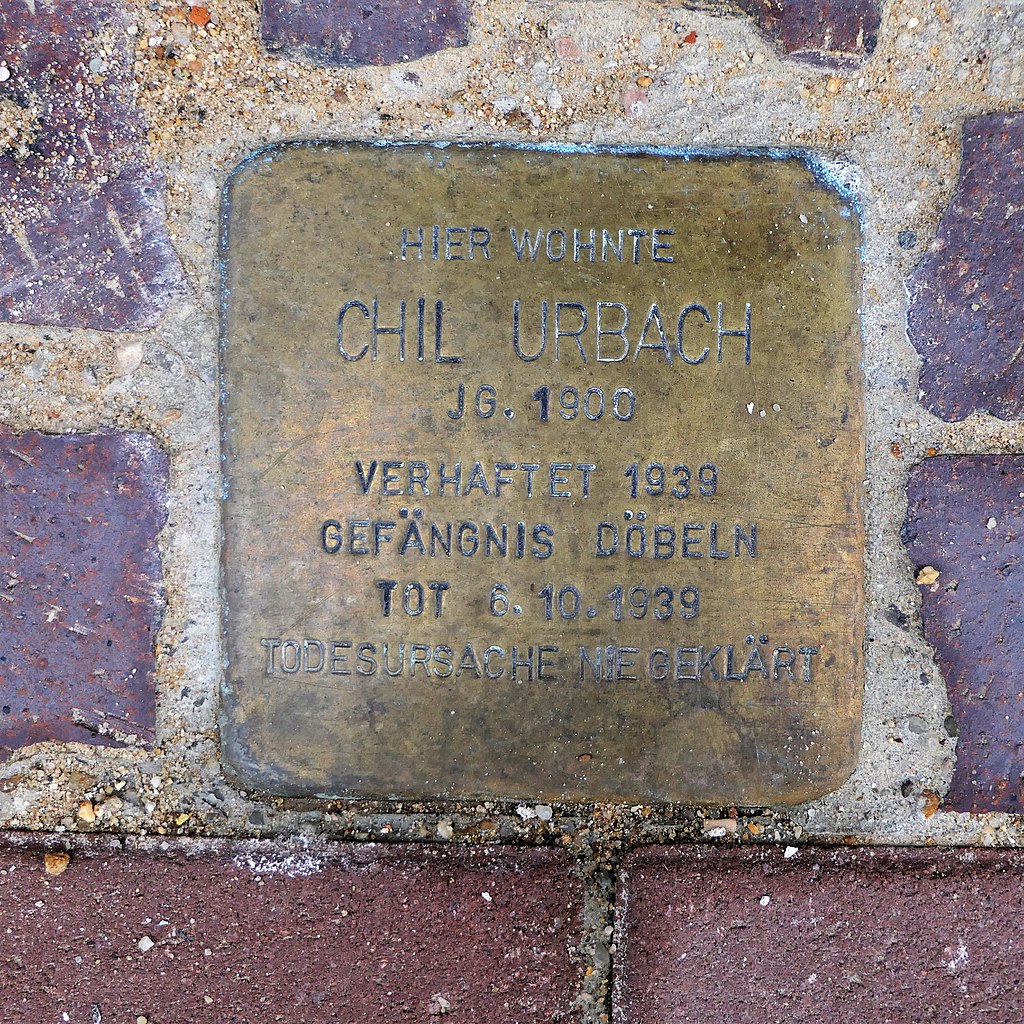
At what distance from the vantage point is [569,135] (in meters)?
0.95

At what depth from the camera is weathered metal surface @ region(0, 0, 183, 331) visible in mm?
931

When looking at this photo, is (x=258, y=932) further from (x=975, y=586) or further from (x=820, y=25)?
(x=820, y=25)

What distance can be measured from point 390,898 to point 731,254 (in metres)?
0.83

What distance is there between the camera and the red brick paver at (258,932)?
0.97m

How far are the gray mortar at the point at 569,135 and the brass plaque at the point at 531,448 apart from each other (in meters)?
0.04

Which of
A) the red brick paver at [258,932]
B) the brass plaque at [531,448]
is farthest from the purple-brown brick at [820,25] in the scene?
the red brick paver at [258,932]

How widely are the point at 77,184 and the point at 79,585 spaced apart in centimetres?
45

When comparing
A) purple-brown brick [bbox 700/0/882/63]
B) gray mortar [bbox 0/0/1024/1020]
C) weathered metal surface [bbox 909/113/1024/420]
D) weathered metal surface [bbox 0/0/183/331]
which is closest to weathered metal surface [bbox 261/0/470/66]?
gray mortar [bbox 0/0/1024/1020]

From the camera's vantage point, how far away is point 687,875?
971 mm

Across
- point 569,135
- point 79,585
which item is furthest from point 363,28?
point 79,585

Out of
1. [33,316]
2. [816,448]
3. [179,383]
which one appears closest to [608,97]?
[816,448]

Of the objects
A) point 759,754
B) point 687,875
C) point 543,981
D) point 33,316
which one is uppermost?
point 33,316

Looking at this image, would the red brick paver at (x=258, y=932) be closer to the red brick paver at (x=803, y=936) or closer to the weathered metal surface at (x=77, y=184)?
the red brick paver at (x=803, y=936)

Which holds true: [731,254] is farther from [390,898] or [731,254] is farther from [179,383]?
[390,898]
